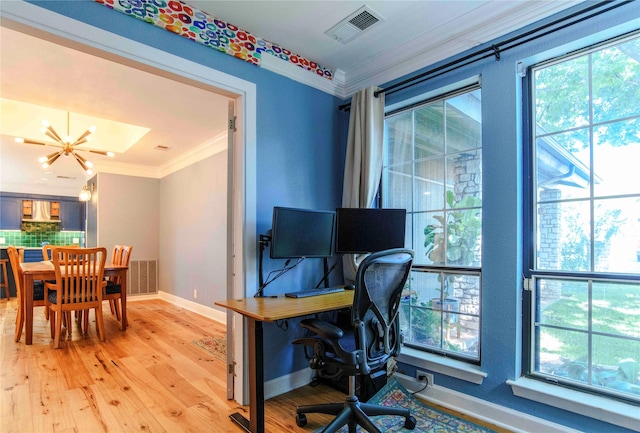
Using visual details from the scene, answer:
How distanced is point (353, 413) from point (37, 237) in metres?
9.90

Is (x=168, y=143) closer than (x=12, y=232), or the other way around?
(x=168, y=143)

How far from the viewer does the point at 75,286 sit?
3639 millimetres

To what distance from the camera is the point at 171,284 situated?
5.89m

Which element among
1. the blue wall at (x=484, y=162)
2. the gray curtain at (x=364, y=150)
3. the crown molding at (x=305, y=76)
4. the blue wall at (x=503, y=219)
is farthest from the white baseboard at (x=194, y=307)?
the blue wall at (x=503, y=219)

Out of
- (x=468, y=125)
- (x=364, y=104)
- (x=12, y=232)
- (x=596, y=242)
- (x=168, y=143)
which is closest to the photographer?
(x=596, y=242)

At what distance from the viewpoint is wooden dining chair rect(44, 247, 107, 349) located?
11.4 ft

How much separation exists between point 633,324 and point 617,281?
217 millimetres

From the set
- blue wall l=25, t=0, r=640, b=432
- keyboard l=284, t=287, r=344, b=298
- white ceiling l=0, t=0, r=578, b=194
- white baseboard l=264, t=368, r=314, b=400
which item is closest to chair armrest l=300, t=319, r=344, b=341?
keyboard l=284, t=287, r=344, b=298

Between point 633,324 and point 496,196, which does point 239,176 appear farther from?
point 633,324

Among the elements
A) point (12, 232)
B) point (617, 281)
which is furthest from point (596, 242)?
point (12, 232)

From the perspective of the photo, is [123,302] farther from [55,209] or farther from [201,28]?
[55,209]

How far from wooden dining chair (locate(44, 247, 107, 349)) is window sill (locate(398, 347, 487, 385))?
3.31 m

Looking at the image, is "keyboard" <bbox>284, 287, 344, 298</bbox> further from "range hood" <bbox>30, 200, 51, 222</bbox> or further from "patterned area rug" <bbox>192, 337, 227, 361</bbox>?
"range hood" <bbox>30, 200, 51, 222</bbox>

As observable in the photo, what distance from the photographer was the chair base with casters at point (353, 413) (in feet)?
5.76
